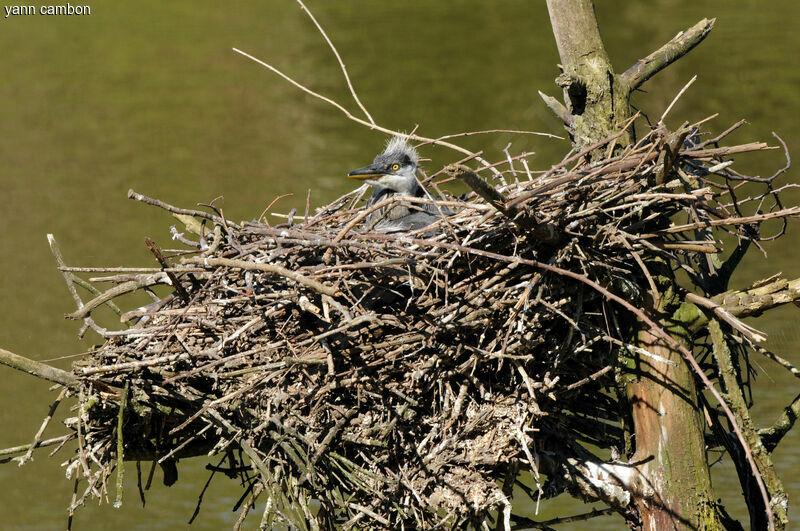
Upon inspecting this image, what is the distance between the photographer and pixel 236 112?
16141 mm

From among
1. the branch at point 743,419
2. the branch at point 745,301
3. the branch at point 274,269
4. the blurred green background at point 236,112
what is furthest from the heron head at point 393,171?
the blurred green background at point 236,112

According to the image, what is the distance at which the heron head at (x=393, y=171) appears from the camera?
4855 mm

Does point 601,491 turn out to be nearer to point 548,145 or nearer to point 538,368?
point 538,368

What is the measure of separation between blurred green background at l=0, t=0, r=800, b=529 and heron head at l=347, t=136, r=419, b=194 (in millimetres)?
5202

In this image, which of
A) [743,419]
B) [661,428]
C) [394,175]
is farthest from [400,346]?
[394,175]

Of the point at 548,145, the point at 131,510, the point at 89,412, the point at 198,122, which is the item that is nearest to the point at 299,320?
the point at 89,412

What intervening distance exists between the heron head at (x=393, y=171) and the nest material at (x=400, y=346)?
1.12 metres

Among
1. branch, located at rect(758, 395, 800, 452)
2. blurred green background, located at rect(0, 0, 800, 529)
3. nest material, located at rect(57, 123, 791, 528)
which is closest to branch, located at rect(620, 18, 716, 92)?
nest material, located at rect(57, 123, 791, 528)

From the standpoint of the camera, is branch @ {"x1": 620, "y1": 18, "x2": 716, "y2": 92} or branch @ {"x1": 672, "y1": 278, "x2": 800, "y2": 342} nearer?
branch @ {"x1": 672, "y1": 278, "x2": 800, "y2": 342}

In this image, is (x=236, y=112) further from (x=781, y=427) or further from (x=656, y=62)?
(x=781, y=427)

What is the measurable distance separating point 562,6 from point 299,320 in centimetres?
168

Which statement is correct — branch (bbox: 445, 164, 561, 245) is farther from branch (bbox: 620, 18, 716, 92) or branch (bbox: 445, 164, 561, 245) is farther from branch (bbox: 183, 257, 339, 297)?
branch (bbox: 620, 18, 716, 92)

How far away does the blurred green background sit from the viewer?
1056cm

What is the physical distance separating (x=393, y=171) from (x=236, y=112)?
11.7m
